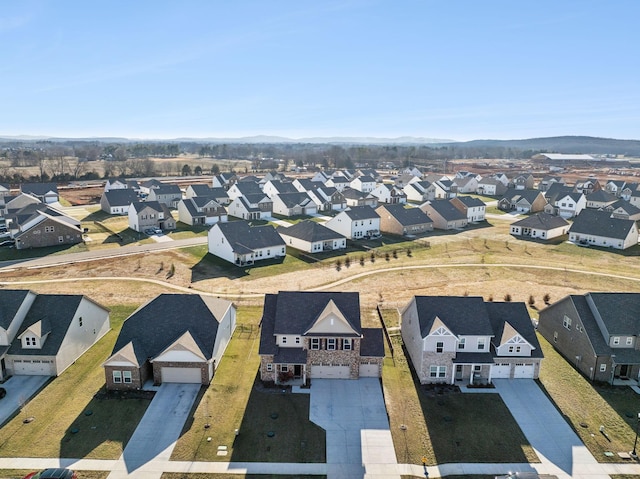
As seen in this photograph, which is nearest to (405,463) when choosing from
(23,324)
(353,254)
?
(23,324)

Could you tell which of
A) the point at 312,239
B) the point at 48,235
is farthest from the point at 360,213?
the point at 48,235

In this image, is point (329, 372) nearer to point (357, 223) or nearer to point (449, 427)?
point (449, 427)

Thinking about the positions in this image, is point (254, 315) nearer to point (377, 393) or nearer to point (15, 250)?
point (377, 393)

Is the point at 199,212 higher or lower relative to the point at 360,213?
lower

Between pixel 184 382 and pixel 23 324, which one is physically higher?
pixel 23 324

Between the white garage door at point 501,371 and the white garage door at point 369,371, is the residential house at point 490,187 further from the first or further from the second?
the white garage door at point 369,371

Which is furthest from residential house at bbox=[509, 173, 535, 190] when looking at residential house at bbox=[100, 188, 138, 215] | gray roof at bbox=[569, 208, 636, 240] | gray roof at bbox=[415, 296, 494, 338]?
gray roof at bbox=[415, 296, 494, 338]
